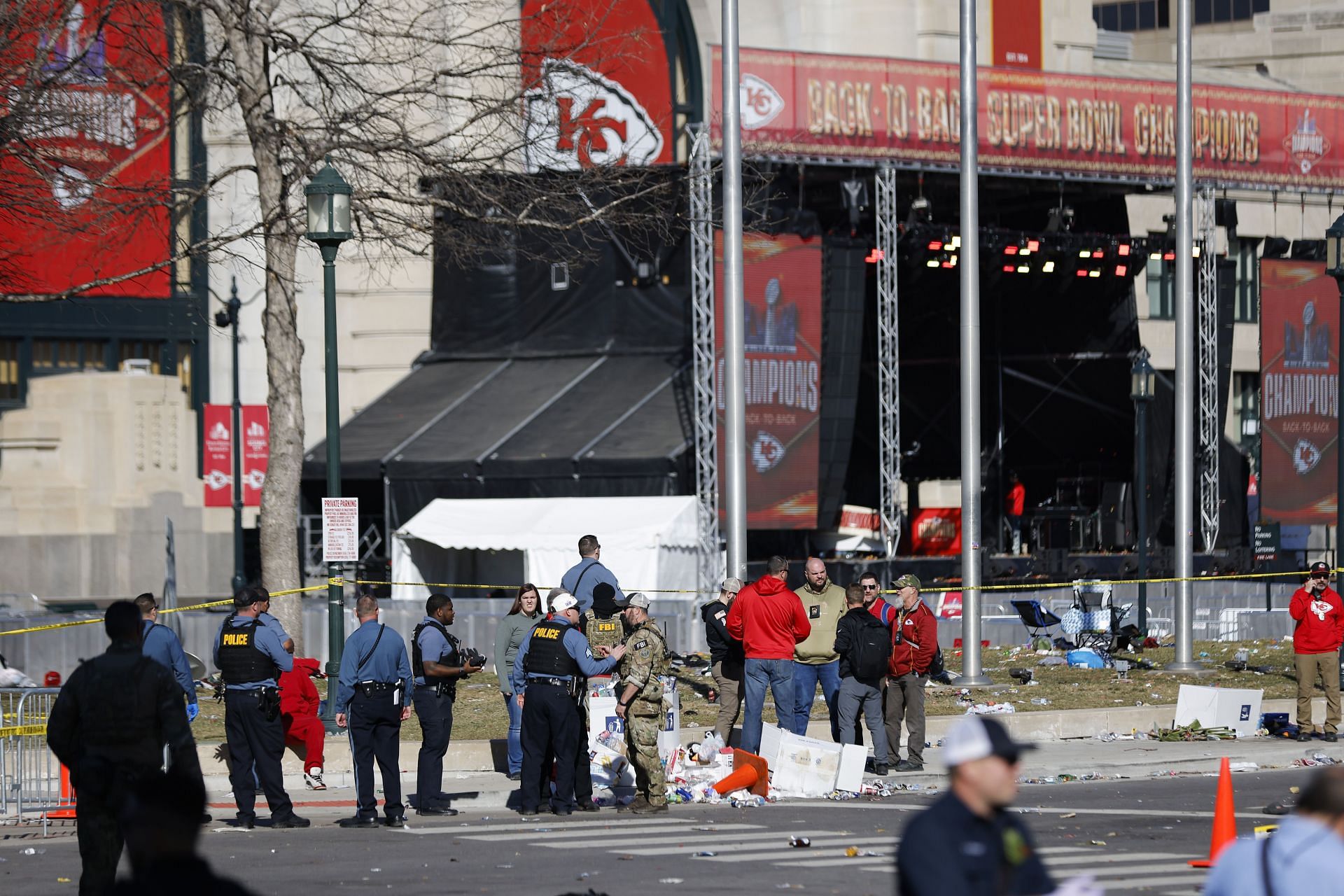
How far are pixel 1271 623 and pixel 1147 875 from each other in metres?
22.1

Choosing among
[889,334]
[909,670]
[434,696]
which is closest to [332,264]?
[434,696]

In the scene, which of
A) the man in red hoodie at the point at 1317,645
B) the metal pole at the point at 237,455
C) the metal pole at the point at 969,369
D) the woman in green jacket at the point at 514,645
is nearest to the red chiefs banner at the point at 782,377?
the metal pole at the point at 237,455

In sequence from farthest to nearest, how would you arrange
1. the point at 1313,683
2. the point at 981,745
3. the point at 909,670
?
the point at 1313,683, the point at 909,670, the point at 981,745

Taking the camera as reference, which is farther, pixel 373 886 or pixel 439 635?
pixel 439 635

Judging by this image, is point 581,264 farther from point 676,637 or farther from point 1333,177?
point 1333,177

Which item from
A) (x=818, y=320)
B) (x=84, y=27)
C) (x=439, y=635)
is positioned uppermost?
(x=84, y=27)

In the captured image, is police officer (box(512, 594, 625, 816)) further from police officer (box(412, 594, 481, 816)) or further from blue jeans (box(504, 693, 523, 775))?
blue jeans (box(504, 693, 523, 775))

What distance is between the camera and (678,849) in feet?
43.3

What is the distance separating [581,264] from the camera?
87.9 feet

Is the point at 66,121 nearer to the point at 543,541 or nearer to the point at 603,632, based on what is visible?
the point at 603,632

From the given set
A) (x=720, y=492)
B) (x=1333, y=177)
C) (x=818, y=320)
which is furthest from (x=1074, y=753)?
(x=1333, y=177)

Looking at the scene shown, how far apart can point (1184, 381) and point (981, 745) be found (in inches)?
Result: 799

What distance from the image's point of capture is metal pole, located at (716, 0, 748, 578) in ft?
74.1

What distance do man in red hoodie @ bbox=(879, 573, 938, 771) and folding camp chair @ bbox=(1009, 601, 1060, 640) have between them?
10750mm
